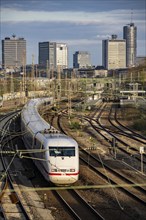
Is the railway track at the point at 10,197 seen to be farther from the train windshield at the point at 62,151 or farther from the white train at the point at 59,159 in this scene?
the train windshield at the point at 62,151

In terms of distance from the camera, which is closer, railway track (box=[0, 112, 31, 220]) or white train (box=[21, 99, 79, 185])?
railway track (box=[0, 112, 31, 220])

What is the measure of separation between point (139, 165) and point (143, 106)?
3020 cm

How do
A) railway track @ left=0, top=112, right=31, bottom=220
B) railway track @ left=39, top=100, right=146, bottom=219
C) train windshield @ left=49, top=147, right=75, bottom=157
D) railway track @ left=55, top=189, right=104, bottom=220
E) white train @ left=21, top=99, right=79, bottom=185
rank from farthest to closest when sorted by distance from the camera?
train windshield @ left=49, top=147, right=75, bottom=157 → white train @ left=21, top=99, right=79, bottom=185 → railway track @ left=39, top=100, right=146, bottom=219 → railway track @ left=0, top=112, right=31, bottom=220 → railway track @ left=55, top=189, right=104, bottom=220

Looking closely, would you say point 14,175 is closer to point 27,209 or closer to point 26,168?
point 26,168

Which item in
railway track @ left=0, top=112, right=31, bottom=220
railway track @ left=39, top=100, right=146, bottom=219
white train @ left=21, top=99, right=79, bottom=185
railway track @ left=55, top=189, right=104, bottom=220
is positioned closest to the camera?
railway track @ left=55, top=189, right=104, bottom=220

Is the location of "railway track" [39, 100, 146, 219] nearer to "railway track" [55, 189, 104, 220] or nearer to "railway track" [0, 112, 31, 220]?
"railway track" [55, 189, 104, 220]

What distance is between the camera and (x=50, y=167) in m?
16.0

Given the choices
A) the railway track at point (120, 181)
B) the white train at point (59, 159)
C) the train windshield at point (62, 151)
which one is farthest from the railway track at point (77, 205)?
the train windshield at point (62, 151)

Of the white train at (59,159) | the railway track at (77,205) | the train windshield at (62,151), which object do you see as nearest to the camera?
the railway track at (77,205)

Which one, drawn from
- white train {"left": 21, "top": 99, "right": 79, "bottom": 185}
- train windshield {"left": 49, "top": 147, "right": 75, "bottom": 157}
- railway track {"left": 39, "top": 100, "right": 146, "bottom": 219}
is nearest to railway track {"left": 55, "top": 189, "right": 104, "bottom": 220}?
white train {"left": 21, "top": 99, "right": 79, "bottom": 185}

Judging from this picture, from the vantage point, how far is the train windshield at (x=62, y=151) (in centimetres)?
1631

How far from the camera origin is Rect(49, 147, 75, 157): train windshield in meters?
16.3

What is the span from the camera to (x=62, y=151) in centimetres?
1641

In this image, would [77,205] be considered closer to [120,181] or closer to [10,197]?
[10,197]
